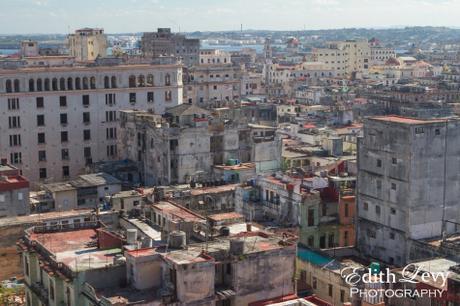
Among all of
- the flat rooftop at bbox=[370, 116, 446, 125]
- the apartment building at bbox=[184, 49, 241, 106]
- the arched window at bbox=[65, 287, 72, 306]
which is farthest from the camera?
the apartment building at bbox=[184, 49, 241, 106]

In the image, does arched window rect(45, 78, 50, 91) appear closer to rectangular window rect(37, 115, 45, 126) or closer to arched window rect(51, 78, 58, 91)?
arched window rect(51, 78, 58, 91)

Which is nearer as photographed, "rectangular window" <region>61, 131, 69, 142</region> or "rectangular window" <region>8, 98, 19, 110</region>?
"rectangular window" <region>8, 98, 19, 110</region>

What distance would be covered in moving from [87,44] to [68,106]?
245 feet

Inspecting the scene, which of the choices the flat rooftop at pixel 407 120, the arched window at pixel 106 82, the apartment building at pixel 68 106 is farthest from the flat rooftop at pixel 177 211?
the arched window at pixel 106 82

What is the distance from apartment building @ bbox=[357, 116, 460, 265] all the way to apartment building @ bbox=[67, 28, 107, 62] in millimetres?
119472

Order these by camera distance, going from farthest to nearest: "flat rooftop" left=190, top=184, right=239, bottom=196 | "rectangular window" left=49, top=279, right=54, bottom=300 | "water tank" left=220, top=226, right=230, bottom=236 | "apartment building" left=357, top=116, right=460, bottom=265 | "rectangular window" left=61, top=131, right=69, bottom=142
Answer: "rectangular window" left=61, top=131, right=69, bottom=142 < "flat rooftop" left=190, top=184, right=239, bottom=196 < "apartment building" left=357, top=116, right=460, bottom=265 < "water tank" left=220, top=226, right=230, bottom=236 < "rectangular window" left=49, top=279, right=54, bottom=300

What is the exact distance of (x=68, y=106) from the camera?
10050cm

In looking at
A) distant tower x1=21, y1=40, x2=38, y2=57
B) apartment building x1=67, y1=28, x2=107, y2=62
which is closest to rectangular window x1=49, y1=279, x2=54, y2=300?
distant tower x1=21, y1=40, x2=38, y2=57

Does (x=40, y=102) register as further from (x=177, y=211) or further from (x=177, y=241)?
(x=177, y=241)

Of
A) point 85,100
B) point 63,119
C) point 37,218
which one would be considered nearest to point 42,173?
point 63,119

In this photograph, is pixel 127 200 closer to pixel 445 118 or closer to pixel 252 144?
pixel 252 144

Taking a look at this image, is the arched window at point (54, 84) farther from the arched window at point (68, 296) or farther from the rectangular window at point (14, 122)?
the arched window at point (68, 296)

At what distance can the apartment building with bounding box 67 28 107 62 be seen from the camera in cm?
17175

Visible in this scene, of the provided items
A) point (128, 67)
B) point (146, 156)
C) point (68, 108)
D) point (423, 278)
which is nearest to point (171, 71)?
point (128, 67)
